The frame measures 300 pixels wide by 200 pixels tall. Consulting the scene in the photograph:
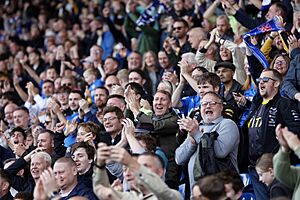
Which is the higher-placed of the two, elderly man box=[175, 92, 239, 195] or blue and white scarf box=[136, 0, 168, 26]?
blue and white scarf box=[136, 0, 168, 26]

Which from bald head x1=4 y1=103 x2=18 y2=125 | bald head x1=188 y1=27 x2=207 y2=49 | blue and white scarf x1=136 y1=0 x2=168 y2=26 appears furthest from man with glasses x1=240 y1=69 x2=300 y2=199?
blue and white scarf x1=136 y1=0 x2=168 y2=26

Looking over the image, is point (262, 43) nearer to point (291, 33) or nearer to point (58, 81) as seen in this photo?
point (291, 33)

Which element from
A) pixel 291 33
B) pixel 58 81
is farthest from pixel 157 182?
pixel 58 81

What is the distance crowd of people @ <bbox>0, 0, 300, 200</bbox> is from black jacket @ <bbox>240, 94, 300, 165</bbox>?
0.4 inches

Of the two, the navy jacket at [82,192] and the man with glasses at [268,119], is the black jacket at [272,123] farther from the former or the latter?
the navy jacket at [82,192]

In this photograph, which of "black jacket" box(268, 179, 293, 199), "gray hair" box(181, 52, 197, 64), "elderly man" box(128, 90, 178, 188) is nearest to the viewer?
"black jacket" box(268, 179, 293, 199)

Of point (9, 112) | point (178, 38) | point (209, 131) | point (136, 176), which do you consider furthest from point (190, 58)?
point (136, 176)

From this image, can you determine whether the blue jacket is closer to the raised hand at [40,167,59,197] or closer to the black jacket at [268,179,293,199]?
the black jacket at [268,179,293,199]

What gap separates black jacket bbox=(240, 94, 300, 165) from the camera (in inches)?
329

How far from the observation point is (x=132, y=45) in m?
15.6

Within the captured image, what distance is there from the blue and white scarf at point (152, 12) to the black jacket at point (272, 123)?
678 centimetres

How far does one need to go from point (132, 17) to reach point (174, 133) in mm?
7077

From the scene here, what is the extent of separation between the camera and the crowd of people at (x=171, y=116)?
699cm

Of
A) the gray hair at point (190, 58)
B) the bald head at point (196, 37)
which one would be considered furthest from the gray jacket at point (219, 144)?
the bald head at point (196, 37)
